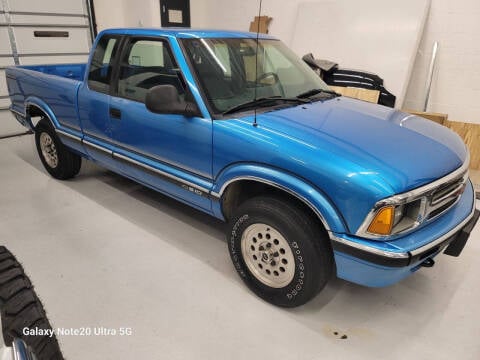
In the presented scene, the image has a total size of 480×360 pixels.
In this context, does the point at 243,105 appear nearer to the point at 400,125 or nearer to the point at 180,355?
the point at 400,125

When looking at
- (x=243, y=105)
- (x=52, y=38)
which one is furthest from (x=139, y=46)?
(x=52, y=38)

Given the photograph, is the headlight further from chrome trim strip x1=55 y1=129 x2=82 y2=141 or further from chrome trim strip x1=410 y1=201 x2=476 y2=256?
chrome trim strip x1=55 y1=129 x2=82 y2=141

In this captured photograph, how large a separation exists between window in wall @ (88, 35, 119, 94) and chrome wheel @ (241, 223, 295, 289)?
6.08ft

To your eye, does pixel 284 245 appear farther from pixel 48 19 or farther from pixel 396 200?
pixel 48 19

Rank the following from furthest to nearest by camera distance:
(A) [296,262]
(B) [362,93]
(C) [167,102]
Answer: (B) [362,93]
(C) [167,102]
(A) [296,262]

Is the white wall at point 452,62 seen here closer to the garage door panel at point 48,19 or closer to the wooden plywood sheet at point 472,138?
the wooden plywood sheet at point 472,138

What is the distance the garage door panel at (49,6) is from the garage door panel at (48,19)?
0.08 metres

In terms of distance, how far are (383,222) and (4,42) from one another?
22.0 ft

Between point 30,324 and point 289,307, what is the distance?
1408mm

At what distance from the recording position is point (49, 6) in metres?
6.31

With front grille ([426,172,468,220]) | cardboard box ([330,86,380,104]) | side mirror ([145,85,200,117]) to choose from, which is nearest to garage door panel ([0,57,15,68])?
side mirror ([145,85,200,117])

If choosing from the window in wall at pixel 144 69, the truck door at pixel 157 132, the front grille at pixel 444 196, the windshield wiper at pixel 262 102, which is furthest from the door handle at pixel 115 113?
the front grille at pixel 444 196

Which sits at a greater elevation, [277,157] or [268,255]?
[277,157]

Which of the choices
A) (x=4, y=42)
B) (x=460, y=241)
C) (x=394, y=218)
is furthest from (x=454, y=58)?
(x=4, y=42)
